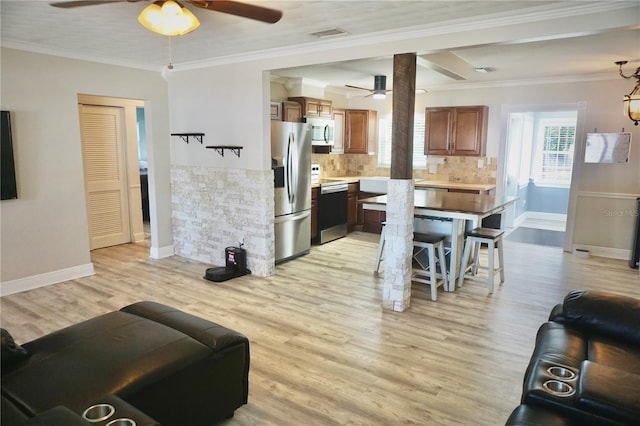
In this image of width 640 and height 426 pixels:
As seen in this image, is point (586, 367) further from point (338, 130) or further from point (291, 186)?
point (338, 130)

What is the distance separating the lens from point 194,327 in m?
2.41

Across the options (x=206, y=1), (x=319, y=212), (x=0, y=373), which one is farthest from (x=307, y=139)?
(x=0, y=373)

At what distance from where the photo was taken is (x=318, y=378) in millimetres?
2883

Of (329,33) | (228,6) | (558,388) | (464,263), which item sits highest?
(329,33)

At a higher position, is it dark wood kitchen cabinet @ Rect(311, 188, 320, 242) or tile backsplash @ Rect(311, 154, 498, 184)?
tile backsplash @ Rect(311, 154, 498, 184)

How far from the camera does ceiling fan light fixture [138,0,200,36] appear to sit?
7.91 ft

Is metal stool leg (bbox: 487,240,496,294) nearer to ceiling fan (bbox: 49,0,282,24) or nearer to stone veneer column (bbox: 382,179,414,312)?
stone veneer column (bbox: 382,179,414,312)

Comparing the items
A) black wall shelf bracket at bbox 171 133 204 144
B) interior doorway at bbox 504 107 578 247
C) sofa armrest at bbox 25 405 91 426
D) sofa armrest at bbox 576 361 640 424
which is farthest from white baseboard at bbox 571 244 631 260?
sofa armrest at bbox 25 405 91 426

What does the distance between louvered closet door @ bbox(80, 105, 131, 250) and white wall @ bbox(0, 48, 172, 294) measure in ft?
3.61

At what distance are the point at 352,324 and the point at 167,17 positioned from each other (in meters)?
2.74

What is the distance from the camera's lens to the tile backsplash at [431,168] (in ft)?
22.7

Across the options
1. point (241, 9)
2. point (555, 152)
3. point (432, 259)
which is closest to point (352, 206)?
point (432, 259)

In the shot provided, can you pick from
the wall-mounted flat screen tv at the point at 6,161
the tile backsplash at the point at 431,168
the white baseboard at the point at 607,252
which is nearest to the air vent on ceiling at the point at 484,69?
the tile backsplash at the point at 431,168

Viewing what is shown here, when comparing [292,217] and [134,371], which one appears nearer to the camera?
[134,371]
